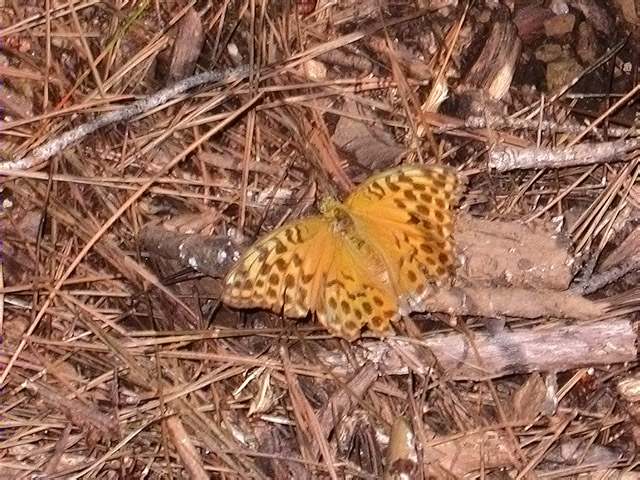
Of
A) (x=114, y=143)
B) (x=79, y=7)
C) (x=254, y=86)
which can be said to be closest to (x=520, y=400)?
(x=254, y=86)

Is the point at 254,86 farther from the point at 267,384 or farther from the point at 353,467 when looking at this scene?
the point at 353,467

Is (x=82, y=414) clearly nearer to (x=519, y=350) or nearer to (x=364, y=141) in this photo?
(x=364, y=141)

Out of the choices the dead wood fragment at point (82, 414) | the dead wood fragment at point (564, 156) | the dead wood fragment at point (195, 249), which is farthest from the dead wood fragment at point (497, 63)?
the dead wood fragment at point (82, 414)

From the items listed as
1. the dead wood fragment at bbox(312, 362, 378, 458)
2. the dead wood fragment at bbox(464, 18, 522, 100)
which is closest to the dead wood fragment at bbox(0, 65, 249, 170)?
the dead wood fragment at bbox(464, 18, 522, 100)

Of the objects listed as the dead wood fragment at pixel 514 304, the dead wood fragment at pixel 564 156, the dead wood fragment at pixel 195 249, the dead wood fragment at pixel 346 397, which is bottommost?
Result: the dead wood fragment at pixel 346 397

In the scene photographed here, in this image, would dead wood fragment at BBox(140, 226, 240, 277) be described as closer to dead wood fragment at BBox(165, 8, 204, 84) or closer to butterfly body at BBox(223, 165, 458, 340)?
butterfly body at BBox(223, 165, 458, 340)

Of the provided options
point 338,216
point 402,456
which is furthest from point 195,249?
point 402,456

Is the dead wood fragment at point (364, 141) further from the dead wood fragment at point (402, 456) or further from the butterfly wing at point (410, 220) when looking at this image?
the dead wood fragment at point (402, 456)
